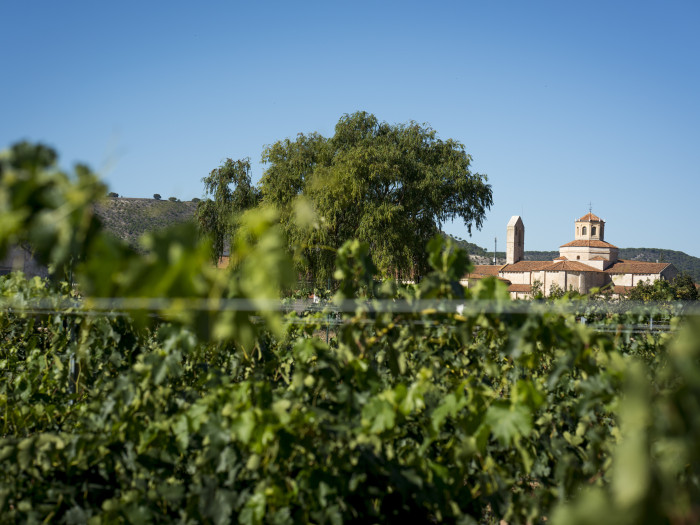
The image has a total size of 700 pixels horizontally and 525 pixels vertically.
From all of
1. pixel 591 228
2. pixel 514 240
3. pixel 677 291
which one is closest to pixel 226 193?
pixel 677 291

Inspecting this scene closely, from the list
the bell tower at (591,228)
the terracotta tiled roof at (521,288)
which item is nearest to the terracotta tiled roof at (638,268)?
the bell tower at (591,228)

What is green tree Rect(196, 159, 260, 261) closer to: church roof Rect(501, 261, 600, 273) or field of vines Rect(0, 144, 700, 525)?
field of vines Rect(0, 144, 700, 525)

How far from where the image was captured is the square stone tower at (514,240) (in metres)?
79.1

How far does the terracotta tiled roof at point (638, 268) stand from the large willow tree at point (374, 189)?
60.7m

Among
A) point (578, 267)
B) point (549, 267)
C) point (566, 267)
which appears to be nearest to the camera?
point (566, 267)

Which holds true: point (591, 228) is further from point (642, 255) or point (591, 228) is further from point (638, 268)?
point (642, 255)

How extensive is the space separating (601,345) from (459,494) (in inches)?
23.7

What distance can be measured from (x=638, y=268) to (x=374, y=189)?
67555 mm

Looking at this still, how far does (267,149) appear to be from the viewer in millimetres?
20141

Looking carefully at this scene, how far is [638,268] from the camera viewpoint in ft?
246

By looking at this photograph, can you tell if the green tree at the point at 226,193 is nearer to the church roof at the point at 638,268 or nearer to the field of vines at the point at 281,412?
the field of vines at the point at 281,412

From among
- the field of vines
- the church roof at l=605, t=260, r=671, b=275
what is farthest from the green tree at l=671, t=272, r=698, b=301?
the field of vines

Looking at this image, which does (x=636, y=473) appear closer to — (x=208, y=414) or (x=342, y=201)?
(x=208, y=414)

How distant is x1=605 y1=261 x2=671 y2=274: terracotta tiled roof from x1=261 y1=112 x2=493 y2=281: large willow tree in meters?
60.7
